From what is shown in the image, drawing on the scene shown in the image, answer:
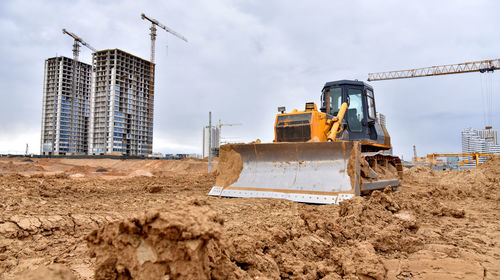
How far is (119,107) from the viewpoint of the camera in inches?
1535

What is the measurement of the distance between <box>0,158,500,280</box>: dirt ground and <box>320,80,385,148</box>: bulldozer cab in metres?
2.56

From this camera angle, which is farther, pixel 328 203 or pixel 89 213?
pixel 328 203

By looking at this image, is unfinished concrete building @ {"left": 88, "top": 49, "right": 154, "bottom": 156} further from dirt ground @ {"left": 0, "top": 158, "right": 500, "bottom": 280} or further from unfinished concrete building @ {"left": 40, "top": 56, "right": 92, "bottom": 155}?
dirt ground @ {"left": 0, "top": 158, "right": 500, "bottom": 280}

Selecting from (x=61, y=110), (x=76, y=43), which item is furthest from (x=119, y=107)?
(x=76, y=43)

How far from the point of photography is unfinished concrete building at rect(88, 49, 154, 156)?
124 feet

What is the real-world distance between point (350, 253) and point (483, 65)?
63274mm

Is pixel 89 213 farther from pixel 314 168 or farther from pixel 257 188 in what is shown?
pixel 314 168

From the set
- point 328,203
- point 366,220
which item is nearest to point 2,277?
point 366,220

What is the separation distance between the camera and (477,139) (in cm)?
5212

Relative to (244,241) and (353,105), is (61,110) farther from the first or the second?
(244,241)

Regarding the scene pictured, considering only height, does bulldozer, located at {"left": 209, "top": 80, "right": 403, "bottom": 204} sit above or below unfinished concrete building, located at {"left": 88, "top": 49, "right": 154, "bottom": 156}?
below

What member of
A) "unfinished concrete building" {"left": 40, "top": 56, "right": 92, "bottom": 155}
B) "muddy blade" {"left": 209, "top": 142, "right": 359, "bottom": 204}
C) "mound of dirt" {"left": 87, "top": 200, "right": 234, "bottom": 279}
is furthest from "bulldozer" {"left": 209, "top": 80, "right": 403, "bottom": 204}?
"unfinished concrete building" {"left": 40, "top": 56, "right": 92, "bottom": 155}

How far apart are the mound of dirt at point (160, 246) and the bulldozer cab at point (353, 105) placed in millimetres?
6696

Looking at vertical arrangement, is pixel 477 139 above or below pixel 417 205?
above
